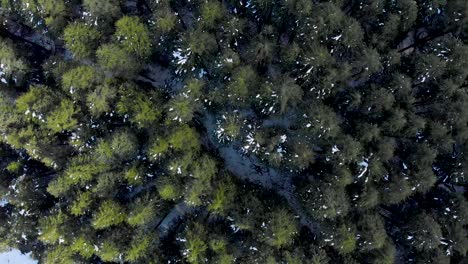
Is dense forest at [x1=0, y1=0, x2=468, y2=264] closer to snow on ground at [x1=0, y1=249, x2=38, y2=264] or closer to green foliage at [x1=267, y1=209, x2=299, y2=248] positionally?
green foliage at [x1=267, y1=209, x2=299, y2=248]

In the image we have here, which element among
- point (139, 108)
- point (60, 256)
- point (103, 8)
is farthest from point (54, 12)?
point (60, 256)

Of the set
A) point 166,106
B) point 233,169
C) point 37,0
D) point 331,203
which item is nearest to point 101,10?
point 37,0

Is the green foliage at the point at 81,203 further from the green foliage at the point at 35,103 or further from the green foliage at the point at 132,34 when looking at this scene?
the green foliage at the point at 132,34

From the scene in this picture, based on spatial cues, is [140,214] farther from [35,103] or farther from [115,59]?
[115,59]

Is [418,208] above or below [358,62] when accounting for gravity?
below

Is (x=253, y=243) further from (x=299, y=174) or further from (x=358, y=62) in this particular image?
(x=358, y=62)

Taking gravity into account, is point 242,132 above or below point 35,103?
below

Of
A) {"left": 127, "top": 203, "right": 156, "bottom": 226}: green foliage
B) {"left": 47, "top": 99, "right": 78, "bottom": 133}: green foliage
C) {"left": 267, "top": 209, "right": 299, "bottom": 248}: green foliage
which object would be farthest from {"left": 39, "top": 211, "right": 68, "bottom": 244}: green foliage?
{"left": 267, "top": 209, "right": 299, "bottom": 248}: green foliage

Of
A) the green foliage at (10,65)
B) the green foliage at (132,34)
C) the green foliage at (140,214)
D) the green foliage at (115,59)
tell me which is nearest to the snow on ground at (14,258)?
the green foliage at (140,214)
